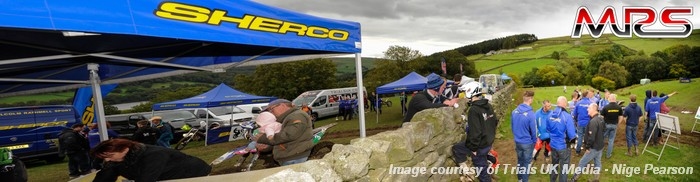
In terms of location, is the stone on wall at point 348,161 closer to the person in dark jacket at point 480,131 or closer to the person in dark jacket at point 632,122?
the person in dark jacket at point 480,131

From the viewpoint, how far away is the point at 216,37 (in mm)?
2529

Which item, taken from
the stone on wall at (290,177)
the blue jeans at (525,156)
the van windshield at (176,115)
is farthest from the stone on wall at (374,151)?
the van windshield at (176,115)

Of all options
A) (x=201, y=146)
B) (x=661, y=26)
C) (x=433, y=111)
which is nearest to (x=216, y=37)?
(x=433, y=111)

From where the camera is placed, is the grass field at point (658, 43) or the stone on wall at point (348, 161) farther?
the grass field at point (658, 43)

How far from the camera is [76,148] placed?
797 centimetres


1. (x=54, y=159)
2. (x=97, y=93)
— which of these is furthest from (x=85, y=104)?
(x=97, y=93)

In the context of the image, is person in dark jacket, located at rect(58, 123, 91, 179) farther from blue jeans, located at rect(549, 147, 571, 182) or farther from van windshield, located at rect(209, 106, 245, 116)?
blue jeans, located at rect(549, 147, 571, 182)

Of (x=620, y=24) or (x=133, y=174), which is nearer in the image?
(x=133, y=174)

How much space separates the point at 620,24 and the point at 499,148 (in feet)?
27.7

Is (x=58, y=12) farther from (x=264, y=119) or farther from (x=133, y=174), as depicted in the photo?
(x=264, y=119)

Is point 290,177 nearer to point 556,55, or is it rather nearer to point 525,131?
point 525,131

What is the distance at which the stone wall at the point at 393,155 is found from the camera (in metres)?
2.41

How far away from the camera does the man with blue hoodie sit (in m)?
5.50

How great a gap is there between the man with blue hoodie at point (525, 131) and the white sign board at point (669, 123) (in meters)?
4.65
